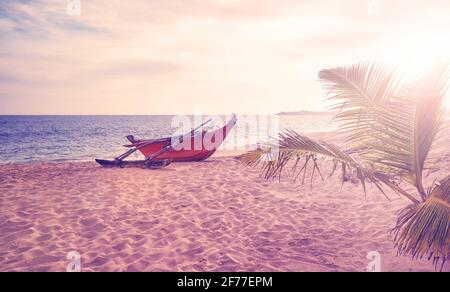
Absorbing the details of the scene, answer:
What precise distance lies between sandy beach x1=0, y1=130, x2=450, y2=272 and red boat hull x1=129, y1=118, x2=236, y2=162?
2.87 meters

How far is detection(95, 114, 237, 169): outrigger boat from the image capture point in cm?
949

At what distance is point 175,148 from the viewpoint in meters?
10.1

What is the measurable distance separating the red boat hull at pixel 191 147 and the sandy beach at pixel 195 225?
9.41 ft

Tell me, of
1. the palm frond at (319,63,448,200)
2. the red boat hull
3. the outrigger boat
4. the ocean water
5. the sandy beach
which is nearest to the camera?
the palm frond at (319,63,448,200)

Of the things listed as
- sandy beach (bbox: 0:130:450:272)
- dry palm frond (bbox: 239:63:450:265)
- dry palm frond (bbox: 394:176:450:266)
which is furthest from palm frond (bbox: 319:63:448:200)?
sandy beach (bbox: 0:130:450:272)

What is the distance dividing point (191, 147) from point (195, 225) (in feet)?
20.0

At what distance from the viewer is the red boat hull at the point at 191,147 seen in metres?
10.2

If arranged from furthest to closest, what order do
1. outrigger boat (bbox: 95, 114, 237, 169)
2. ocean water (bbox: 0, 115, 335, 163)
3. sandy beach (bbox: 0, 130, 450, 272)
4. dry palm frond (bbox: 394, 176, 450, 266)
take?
ocean water (bbox: 0, 115, 335, 163)
outrigger boat (bbox: 95, 114, 237, 169)
sandy beach (bbox: 0, 130, 450, 272)
dry palm frond (bbox: 394, 176, 450, 266)

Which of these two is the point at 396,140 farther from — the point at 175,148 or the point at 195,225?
the point at 175,148

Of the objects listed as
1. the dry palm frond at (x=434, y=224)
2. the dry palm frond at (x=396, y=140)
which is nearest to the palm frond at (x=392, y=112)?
the dry palm frond at (x=396, y=140)

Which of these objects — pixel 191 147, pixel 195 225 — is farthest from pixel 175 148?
pixel 195 225

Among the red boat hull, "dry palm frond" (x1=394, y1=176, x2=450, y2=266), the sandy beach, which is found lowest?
the sandy beach

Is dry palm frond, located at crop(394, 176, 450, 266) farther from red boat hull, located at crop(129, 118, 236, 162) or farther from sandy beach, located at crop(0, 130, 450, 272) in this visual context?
red boat hull, located at crop(129, 118, 236, 162)
